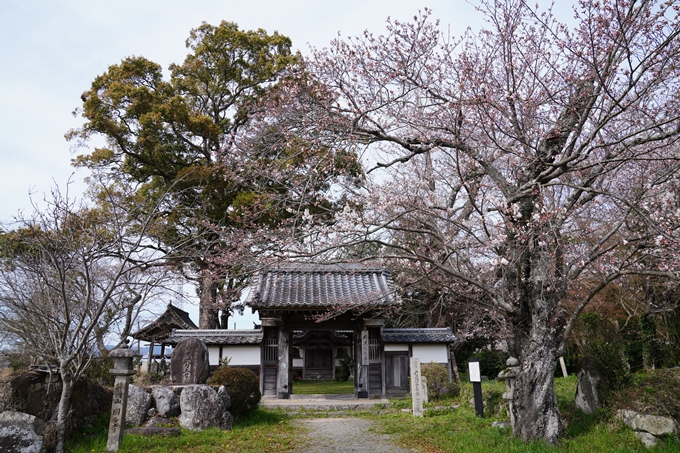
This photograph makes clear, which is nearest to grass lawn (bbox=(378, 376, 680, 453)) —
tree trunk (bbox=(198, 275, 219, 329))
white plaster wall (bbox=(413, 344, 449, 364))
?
white plaster wall (bbox=(413, 344, 449, 364))

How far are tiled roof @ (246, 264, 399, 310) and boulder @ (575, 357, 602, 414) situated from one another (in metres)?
5.42

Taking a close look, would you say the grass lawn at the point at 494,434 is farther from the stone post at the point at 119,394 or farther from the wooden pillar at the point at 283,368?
the stone post at the point at 119,394

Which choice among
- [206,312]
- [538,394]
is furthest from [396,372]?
[538,394]

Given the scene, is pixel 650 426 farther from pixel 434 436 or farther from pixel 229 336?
pixel 229 336

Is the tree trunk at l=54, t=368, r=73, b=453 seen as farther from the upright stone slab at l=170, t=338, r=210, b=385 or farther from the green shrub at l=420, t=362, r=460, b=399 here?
the green shrub at l=420, t=362, r=460, b=399

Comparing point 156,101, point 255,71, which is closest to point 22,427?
point 156,101

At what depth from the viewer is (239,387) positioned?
10195 mm

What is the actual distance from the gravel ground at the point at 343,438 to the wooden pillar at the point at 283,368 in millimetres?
3195

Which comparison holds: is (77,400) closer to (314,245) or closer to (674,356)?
(314,245)

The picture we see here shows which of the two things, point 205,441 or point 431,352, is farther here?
point 431,352

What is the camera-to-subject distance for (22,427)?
19.6 feet

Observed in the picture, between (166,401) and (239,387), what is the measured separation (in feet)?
5.16

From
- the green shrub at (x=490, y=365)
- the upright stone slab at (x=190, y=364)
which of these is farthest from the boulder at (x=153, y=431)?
the green shrub at (x=490, y=365)

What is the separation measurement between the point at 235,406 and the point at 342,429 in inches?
94.7
